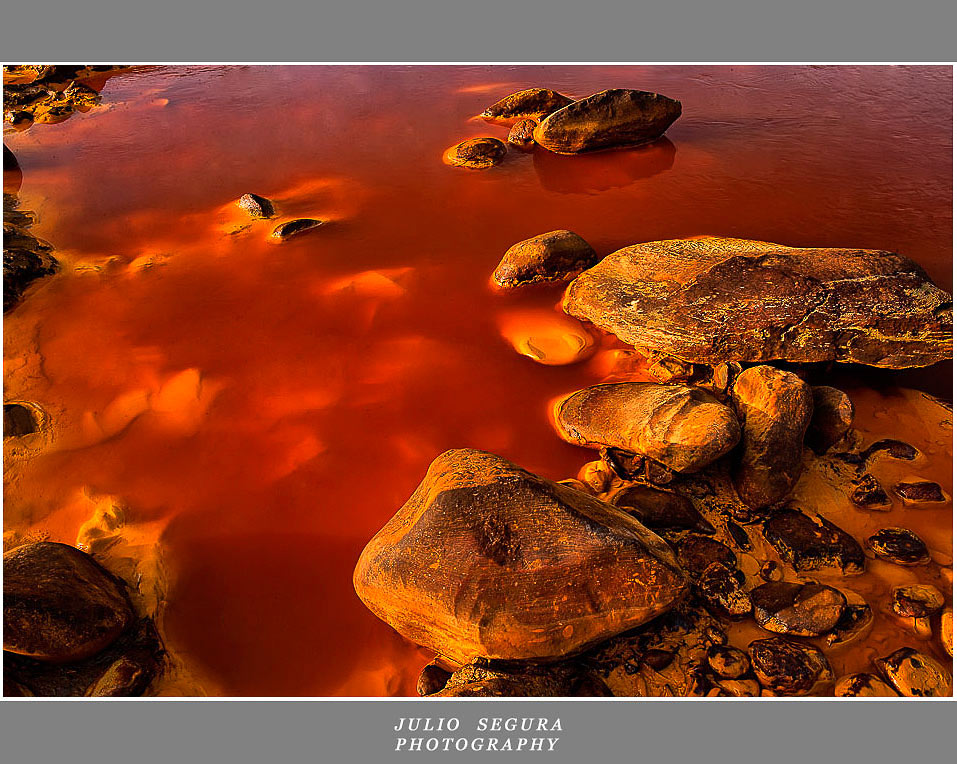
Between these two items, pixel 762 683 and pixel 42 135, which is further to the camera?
pixel 42 135

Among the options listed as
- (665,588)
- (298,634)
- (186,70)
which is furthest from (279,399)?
(186,70)

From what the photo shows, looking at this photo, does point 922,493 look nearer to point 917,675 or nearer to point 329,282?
point 917,675

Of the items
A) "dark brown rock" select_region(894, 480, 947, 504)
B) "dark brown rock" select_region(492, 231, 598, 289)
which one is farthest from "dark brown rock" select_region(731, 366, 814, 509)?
"dark brown rock" select_region(492, 231, 598, 289)

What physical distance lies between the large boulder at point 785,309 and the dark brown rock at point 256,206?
4.45 metres

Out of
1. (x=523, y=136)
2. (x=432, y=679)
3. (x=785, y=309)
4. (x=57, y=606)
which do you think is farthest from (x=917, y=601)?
(x=523, y=136)

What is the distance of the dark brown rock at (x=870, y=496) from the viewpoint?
4.03m

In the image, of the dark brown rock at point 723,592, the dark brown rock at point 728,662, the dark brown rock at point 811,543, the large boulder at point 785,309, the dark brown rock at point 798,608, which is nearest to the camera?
the dark brown rock at point 728,662

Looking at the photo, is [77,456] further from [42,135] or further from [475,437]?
[42,135]

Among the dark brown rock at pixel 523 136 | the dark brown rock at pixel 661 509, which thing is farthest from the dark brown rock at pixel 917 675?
the dark brown rock at pixel 523 136

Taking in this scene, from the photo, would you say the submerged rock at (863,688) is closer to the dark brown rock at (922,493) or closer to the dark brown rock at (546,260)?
the dark brown rock at (922,493)

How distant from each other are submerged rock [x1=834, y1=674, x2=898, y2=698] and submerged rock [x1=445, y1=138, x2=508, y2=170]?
7.30 m

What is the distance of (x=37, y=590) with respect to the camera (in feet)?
11.3

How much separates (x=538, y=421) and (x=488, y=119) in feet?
21.7

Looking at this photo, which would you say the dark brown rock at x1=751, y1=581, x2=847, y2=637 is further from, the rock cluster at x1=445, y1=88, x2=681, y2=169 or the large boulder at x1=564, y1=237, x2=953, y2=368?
the rock cluster at x1=445, y1=88, x2=681, y2=169
